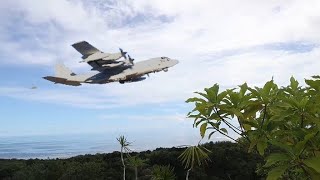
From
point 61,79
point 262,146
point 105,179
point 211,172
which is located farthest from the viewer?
point 211,172

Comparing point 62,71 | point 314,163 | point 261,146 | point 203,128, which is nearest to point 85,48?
point 62,71

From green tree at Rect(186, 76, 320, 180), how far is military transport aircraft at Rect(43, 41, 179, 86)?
84.9 feet

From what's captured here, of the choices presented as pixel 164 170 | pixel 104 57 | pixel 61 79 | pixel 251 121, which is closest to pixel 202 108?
pixel 251 121

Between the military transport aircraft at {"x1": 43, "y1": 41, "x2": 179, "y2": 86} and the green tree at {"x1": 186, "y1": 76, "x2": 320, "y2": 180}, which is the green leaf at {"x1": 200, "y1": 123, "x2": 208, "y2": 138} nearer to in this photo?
the green tree at {"x1": 186, "y1": 76, "x2": 320, "y2": 180}

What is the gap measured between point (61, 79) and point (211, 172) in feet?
68.1

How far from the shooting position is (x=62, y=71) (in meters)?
39.7

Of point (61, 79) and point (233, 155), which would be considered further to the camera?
point (233, 155)

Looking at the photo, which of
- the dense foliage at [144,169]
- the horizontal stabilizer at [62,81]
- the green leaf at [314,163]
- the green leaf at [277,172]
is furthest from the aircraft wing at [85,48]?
the green leaf at [314,163]

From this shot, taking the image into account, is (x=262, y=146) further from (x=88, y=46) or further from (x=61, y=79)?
(x=61, y=79)

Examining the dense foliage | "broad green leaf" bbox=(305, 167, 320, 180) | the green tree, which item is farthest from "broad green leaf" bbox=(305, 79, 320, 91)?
the dense foliage

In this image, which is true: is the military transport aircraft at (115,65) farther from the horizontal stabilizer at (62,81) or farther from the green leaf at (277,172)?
the green leaf at (277,172)

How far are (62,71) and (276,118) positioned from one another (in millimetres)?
37233

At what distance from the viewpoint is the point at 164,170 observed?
22.5 m

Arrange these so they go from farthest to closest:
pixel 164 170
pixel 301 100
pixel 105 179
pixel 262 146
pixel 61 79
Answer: pixel 105 179 → pixel 61 79 → pixel 164 170 → pixel 262 146 → pixel 301 100
